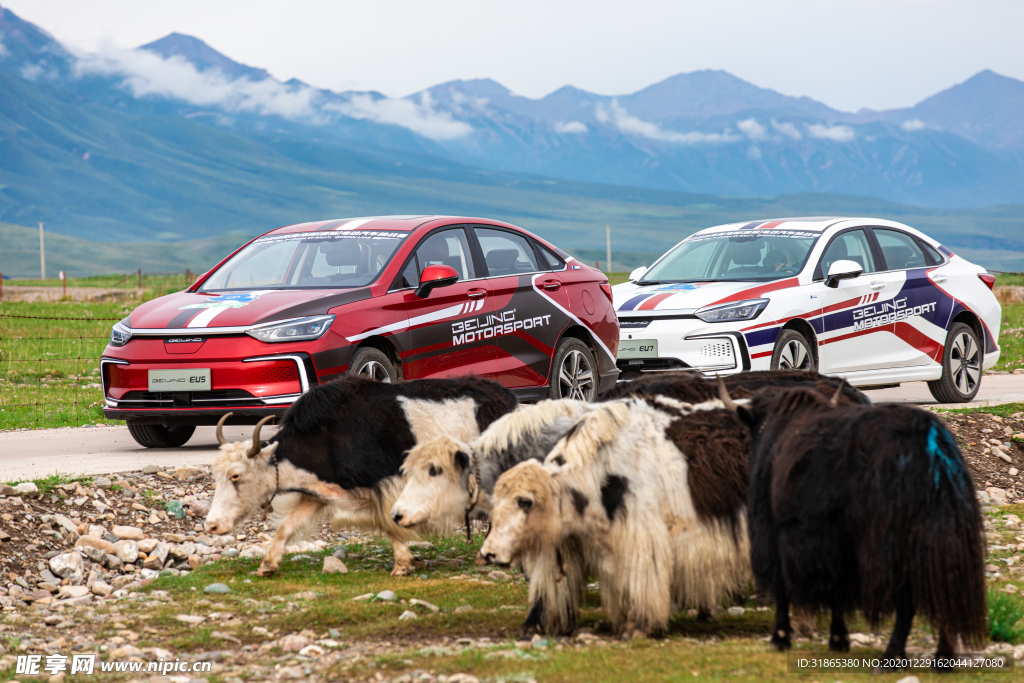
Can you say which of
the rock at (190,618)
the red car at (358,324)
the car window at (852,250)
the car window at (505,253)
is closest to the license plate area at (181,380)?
the red car at (358,324)

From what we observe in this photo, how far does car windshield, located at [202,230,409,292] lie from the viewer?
9.65m

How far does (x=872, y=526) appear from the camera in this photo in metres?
4.20

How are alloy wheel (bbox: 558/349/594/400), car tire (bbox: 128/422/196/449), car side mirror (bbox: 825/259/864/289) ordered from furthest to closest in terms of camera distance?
car side mirror (bbox: 825/259/864/289) < alloy wheel (bbox: 558/349/594/400) < car tire (bbox: 128/422/196/449)

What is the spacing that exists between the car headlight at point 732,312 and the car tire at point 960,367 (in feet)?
10.9

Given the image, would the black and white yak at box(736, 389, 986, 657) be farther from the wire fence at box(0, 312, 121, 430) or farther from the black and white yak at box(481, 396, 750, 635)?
the wire fence at box(0, 312, 121, 430)

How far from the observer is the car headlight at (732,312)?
35.1 ft

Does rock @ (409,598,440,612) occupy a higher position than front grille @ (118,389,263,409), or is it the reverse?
front grille @ (118,389,263,409)

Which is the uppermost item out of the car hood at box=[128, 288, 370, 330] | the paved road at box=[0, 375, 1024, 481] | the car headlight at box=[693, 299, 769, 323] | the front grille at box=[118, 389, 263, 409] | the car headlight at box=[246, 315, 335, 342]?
the car hood at box=[128, 288, 370, 330]

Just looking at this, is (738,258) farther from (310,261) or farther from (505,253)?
(310,261)

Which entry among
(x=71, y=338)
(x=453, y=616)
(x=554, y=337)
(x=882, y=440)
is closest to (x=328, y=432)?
(x=453, y=616)

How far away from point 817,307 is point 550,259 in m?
2.75

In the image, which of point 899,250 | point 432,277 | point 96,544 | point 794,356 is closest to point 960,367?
point 899,250

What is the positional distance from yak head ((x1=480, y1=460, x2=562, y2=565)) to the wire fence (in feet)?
27.7

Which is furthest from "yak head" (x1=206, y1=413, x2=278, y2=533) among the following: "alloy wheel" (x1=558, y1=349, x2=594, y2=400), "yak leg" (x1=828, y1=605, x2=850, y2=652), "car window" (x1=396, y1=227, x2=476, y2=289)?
"alloy wheel" (x1=558, y1=349, x2=594, y2=400)
